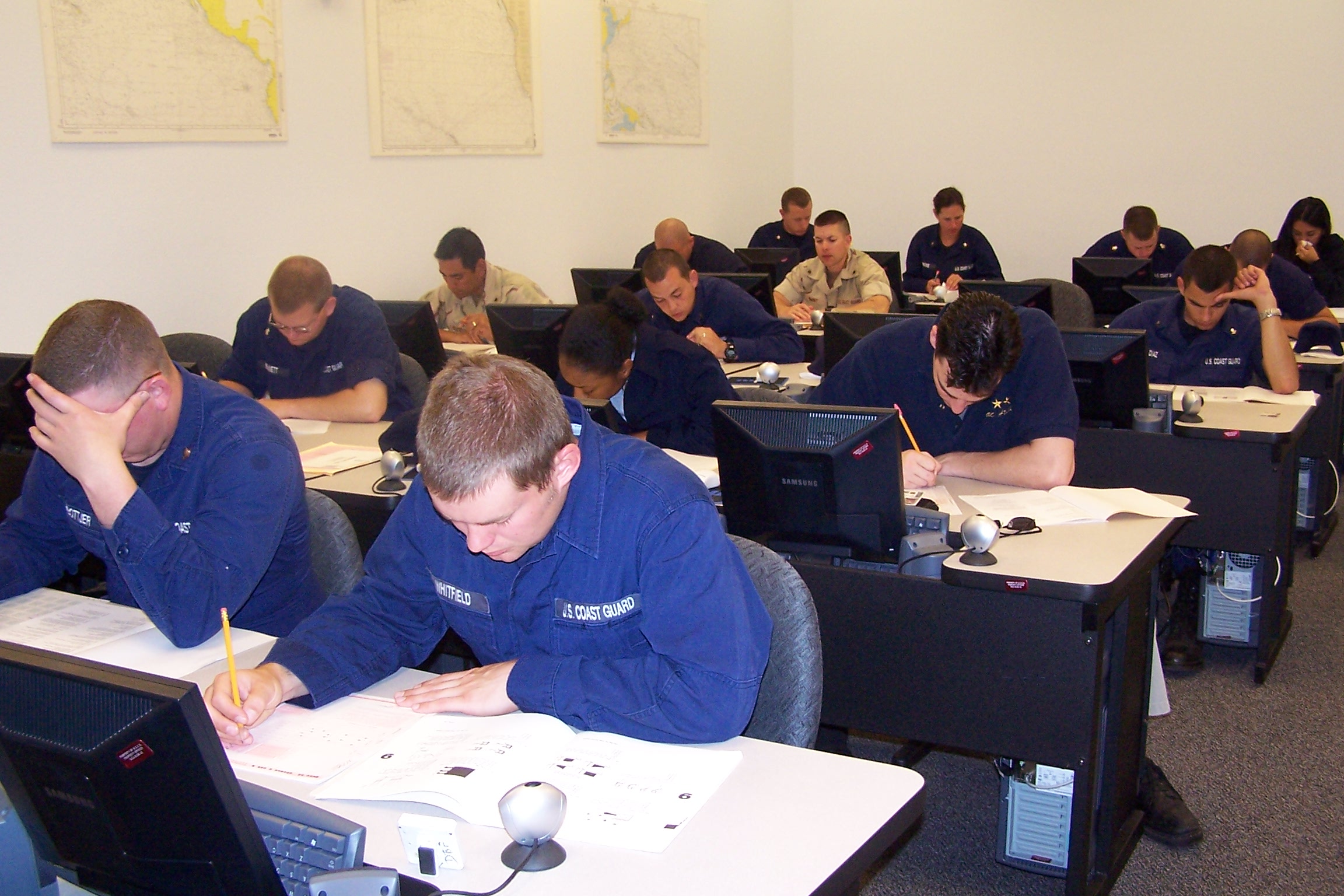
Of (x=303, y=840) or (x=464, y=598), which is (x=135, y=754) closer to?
(x=303, y=840)

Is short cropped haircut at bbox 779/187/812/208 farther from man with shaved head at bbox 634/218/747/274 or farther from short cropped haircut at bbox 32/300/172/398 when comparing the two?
short cropped haircut at bbox 32/300/172/398

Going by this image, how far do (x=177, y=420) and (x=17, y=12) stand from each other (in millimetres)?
2732

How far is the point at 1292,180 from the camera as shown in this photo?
7.19 m

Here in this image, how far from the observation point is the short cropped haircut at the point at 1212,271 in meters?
4.04

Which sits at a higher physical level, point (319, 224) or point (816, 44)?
point (816, 44)

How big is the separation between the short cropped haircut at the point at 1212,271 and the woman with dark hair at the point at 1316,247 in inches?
114

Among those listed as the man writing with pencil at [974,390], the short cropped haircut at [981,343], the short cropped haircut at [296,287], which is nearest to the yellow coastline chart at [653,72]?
the short cropped haircut at [296,287]

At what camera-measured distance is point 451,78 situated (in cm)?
559

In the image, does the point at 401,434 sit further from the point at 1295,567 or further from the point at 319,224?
the point at 1295,567

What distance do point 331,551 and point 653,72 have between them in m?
5.43

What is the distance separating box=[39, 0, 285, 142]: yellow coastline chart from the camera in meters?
4.07

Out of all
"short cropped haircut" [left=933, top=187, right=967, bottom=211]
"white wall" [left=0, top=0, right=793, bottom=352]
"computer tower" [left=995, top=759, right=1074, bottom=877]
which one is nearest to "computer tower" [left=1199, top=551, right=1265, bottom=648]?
"computer tower" [left=995, top=759, right=1074, bottom=877]

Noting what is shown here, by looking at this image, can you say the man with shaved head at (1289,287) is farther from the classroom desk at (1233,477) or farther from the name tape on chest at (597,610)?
the name tape on chest at (597,610)

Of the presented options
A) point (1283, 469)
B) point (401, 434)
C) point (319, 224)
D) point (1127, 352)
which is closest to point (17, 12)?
point (319, 224)
